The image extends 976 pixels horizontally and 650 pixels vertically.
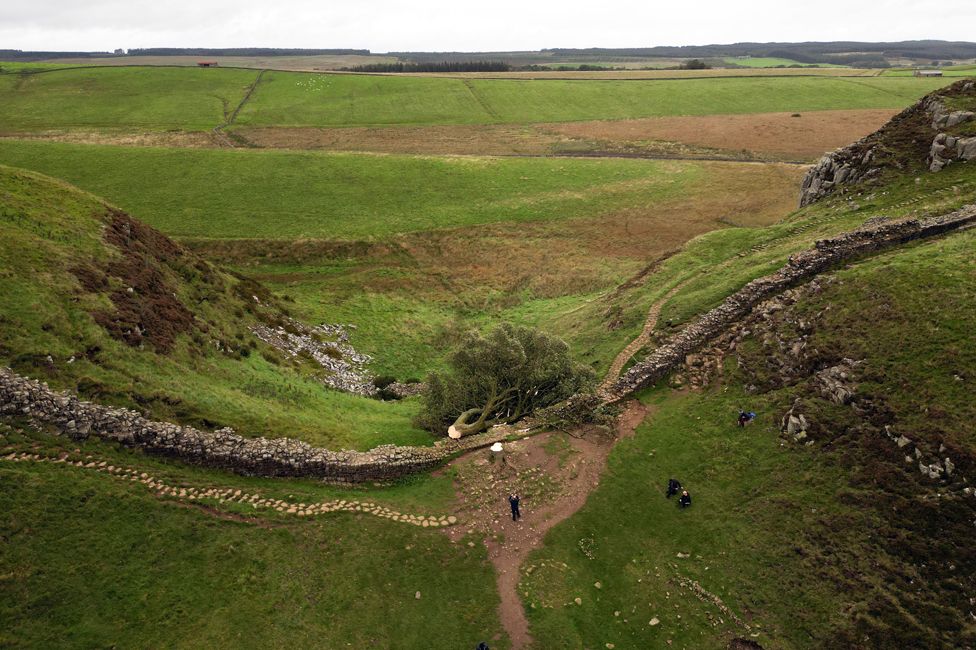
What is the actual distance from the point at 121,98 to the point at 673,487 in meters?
177

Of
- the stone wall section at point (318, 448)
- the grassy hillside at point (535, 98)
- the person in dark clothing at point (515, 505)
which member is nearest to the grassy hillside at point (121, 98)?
the grassy hillside at point (535, 98)

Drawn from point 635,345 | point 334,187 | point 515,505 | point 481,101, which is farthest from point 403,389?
point 481,101

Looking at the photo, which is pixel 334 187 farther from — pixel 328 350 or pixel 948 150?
pixel 948 150

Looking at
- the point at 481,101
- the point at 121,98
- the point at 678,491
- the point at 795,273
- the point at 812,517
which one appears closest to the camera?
the point at 812,517

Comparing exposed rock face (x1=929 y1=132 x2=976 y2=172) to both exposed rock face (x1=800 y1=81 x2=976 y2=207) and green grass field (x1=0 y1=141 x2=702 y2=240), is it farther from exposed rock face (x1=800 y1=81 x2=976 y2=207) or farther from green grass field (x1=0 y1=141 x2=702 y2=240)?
green grass field (x1=0 y1=141 x2=702 y2=240)

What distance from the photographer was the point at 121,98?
15050cm

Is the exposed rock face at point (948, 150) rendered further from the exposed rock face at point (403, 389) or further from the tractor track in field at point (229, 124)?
the tractor track in field at point (229, 124)

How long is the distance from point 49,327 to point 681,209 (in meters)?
78.1

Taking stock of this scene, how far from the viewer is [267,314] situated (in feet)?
162

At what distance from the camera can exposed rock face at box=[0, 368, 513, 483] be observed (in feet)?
83.4

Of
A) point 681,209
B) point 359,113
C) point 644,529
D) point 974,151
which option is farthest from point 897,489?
point 359,113

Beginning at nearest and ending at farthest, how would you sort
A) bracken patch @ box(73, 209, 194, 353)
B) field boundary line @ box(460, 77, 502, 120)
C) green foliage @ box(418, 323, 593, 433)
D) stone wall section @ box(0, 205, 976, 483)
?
stone wall section @ box(0, 205, 976, 483) < bracken patch @ box(73, 209, 194, 353) < green foliage @ box(418, 323, 593, 433) < field boundary line @ box(460, 77, 502, 120)

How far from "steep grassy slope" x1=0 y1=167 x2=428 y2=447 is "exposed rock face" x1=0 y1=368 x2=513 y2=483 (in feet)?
2.75

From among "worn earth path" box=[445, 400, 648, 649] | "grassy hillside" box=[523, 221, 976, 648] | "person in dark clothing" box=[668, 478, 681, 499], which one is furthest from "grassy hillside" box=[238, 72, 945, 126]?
"person in dark clothing" box=[668, 478, 681, 499]
